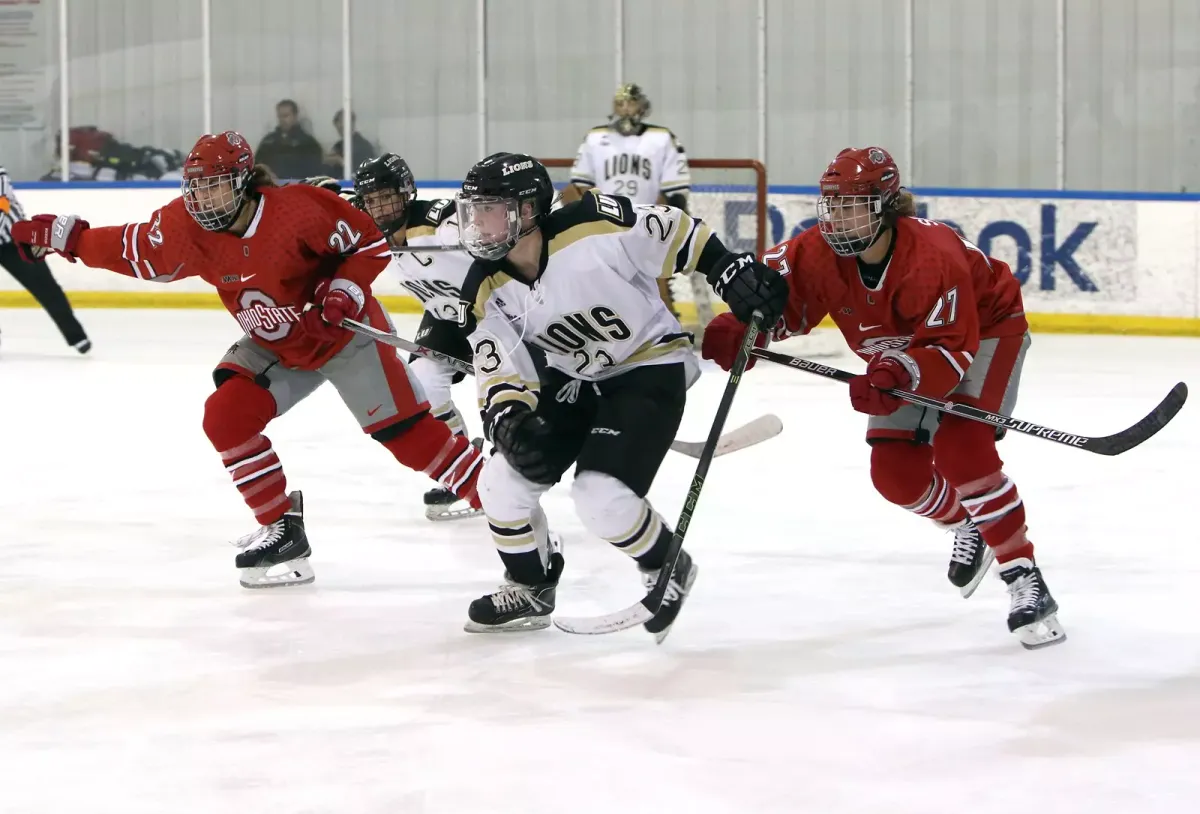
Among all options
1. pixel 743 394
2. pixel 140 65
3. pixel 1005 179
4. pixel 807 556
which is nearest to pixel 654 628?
pixel 807 556

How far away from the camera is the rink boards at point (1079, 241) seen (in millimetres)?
7719

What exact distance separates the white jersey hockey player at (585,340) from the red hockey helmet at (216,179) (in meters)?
0.67

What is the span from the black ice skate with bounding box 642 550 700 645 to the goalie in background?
4.69 metres

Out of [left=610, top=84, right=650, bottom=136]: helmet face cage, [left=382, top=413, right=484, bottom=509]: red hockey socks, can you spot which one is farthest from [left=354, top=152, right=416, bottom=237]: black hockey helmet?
[left=610, top=84, right=650, bottom=136]: helmet face cage

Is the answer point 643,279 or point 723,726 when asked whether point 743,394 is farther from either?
point 723,726

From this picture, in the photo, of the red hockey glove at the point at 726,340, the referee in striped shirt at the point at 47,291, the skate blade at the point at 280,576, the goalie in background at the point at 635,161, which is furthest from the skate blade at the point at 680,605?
the referee in striped shirt at the point at 47,291

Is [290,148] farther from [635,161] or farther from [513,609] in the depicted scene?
[513,609]

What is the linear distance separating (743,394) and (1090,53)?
150 inches

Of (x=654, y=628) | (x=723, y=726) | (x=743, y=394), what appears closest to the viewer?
(x=723, y=726)

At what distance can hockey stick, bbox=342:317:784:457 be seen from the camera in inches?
123

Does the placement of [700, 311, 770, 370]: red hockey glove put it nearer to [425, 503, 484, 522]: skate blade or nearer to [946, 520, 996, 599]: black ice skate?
[946, 520, 996, 599]: black ice skate

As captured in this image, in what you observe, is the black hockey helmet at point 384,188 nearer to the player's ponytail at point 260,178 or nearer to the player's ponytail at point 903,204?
the player's ponytail at point 260,178

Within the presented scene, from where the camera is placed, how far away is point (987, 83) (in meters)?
8.93

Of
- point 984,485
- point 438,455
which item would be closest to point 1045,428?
point 984,485
